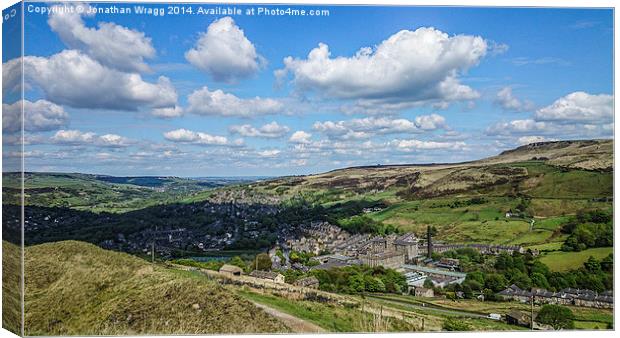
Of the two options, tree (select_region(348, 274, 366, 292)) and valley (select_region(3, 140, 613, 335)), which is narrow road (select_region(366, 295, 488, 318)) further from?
tree (select_region(348, 274, 366, 292))

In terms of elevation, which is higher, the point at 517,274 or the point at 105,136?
the point at 105,136

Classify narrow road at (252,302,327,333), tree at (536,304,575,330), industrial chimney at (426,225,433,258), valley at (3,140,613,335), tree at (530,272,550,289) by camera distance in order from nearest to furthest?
narrow road at (252,302,327,333)
valley at (3,140,613,335)
tree at (536,304,575,330)
tree at (530,272,550,289)
industrial chimney at (426,225,433,258)

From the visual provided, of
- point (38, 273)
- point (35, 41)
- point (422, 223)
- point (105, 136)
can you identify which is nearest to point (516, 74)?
point (422, 223)

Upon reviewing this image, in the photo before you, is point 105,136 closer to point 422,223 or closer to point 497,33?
point 422,223

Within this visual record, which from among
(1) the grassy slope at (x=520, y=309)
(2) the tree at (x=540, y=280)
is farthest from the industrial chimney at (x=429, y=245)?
(2) the tree at (x=540, y=280)

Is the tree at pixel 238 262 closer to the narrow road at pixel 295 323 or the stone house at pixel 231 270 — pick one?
the stone house at pixel 231 270

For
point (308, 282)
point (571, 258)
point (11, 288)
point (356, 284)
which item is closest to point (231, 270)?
point (308, 282)

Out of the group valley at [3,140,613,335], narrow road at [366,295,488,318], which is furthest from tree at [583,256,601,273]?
narrow road at [366,295,488,318]
